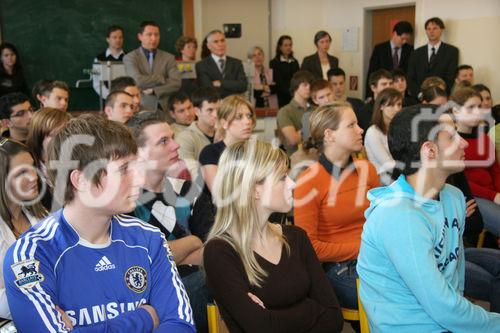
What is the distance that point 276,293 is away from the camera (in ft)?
6.13

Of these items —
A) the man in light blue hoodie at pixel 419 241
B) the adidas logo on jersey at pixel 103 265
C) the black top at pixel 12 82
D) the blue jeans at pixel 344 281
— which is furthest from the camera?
the black top at pixel 12 82

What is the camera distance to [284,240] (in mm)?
2014

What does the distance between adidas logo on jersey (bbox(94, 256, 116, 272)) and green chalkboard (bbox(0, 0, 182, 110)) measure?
20.2ft

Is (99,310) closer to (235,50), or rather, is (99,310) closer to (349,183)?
(349,183)

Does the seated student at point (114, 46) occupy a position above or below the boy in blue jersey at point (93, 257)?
above

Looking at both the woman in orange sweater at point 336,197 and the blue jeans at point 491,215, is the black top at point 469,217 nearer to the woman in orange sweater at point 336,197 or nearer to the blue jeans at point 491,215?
the blue jeans at point 491,215

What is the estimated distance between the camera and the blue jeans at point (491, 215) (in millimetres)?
3457

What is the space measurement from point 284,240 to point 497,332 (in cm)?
78

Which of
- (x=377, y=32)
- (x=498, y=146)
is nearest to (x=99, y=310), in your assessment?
(x=498, y=146)

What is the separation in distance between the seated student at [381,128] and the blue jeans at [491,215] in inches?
27.3

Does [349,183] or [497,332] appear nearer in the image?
[497,332]

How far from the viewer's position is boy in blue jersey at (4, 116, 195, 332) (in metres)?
1.45

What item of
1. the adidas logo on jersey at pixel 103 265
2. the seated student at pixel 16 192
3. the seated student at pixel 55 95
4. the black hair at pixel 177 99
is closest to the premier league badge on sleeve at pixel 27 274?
the adidas logo on jersey at pixel 103 265

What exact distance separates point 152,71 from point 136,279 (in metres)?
4.33
